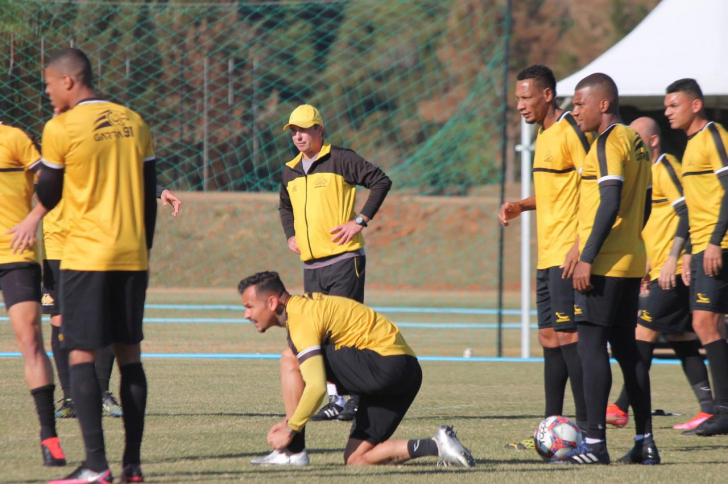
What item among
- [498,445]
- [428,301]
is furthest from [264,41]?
[498,445]

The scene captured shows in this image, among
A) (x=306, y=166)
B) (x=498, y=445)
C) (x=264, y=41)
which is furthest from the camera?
→ (x=264, y=41)

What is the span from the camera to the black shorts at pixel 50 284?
7004 mm

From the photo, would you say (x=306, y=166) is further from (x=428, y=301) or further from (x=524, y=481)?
(x=428, y=301)

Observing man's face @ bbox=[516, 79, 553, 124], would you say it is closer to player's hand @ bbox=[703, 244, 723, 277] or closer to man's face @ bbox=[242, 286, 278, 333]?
player's hand @ bbox=[703, 244, 723, 277]

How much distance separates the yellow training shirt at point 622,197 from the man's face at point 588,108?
0.11m

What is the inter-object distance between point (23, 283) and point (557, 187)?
122 inches

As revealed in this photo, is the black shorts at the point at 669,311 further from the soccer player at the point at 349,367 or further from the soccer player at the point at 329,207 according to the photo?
the soccer player at the point at 349,367

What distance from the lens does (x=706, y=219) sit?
7.22 meters

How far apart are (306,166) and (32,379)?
2927 millimetres

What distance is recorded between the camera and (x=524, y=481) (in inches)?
199

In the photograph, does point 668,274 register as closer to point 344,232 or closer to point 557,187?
point 557,187

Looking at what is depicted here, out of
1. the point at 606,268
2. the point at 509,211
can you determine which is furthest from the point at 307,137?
the point at 606,268

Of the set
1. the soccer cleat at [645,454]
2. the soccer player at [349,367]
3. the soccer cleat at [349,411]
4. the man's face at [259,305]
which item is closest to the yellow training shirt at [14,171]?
the man's face at [259,305]

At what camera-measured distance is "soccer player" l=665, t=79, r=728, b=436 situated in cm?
704
